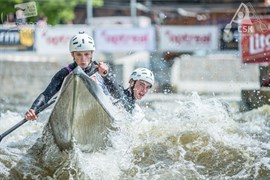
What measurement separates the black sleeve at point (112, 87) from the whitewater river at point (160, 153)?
428 millimetres

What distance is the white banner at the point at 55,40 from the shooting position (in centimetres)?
2542

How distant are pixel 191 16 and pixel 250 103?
10.7 m

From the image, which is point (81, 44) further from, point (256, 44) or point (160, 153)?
point (256, 44)

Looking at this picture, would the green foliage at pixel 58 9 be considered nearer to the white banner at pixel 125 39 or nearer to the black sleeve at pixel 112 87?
the white banner at pixel 125 39

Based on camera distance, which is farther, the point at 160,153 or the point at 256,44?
the point at 256,44

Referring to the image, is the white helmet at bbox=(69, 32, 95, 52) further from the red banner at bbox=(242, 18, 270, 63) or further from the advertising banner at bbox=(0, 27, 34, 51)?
the advertising banner at bbox=(0, 27, 34, 51)

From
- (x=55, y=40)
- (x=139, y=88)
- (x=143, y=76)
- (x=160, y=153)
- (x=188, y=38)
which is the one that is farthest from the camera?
(x=55, y=40)

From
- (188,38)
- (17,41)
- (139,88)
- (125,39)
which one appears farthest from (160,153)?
(125,39)

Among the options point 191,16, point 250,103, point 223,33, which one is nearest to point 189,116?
point 250,103

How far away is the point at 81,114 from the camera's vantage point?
10.4m

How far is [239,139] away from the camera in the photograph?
40.1ft

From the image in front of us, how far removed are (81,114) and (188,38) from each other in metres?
15.3

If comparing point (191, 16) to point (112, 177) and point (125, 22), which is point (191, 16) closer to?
point (125, 22)

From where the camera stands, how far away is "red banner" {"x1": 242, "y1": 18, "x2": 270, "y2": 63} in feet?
58.4
